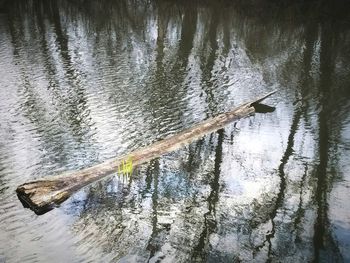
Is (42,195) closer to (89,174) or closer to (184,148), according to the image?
(89,174)

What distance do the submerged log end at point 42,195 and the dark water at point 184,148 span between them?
0.22 meters

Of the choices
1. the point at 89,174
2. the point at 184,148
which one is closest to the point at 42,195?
the point at 89,174

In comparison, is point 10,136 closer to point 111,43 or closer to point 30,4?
point 111,43

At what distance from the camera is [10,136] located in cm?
950

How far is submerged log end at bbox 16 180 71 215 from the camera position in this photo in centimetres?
684

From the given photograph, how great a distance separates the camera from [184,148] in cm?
932

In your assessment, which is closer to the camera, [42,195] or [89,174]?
[42,195]

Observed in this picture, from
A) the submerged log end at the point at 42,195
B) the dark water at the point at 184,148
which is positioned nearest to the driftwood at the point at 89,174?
the submerged log end at the point at 42,195

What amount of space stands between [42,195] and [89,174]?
3.40 feet

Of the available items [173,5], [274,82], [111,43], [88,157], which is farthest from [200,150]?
[173,5]

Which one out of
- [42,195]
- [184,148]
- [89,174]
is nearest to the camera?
[42,195]

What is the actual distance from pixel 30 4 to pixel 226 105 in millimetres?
19528

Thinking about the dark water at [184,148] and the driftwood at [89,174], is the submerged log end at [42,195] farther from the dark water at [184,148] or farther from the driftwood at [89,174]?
Answer: the dark water at [184,148]

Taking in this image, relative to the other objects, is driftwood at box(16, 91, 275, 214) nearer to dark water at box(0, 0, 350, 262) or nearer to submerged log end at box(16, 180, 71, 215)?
submerged log end at box(16, 180, 71, 215)
